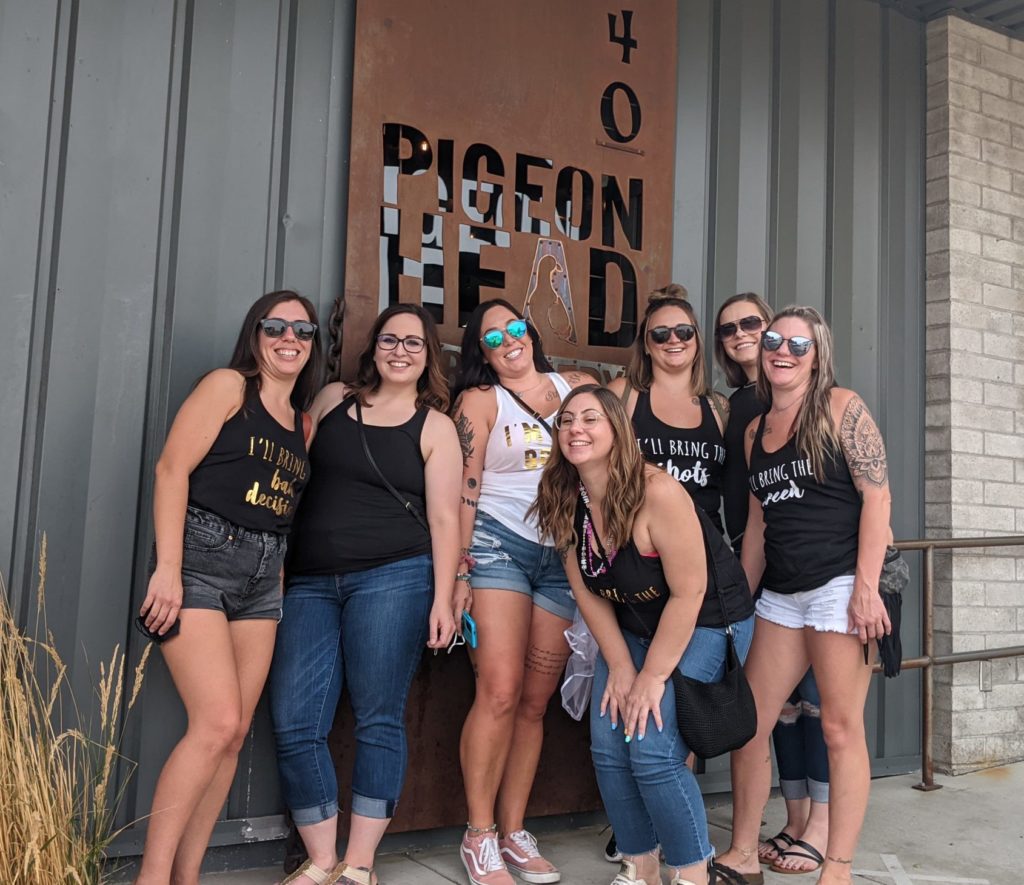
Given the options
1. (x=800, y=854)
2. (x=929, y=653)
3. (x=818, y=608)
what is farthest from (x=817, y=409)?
(x=929, y=653)

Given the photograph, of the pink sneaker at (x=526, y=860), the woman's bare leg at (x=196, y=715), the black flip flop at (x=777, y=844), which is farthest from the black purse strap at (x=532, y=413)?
the black flip flop at (x=777, y=844)

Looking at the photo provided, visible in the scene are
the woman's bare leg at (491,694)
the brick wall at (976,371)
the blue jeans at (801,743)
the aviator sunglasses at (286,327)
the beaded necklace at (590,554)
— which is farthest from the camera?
the brick wall at (976,371)

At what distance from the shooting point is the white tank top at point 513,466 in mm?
3352

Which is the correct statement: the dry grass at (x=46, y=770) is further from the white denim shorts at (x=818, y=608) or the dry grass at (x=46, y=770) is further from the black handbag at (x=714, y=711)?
the white denim shorts at (x=818, y=608)

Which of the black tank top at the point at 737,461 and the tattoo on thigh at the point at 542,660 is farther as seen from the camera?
the black tank top at the point at 737,461

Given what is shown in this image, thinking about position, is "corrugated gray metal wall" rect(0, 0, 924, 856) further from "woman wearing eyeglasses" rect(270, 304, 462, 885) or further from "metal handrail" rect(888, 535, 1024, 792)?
"metal handrail" rect(888, 535, 1024, 792)

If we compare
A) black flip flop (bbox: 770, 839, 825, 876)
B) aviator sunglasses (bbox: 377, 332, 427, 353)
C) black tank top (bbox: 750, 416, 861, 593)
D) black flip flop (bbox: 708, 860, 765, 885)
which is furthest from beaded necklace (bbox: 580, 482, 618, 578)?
black flip flop (bbox: 770, 839, 825, 876)

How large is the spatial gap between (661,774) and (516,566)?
834mm

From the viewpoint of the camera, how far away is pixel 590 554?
2965 mm

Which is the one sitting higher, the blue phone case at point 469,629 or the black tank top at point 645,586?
the black tank top at point 645,586

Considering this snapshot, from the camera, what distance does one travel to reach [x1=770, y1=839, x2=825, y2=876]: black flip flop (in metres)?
3.44

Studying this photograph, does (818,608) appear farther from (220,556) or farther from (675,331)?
(220,556)

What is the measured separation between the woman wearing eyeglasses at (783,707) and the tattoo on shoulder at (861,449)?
413mm

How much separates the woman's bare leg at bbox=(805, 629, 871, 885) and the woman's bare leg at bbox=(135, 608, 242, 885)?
1.74 m
